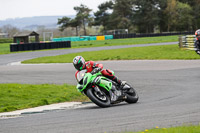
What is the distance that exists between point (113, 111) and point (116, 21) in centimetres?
8976

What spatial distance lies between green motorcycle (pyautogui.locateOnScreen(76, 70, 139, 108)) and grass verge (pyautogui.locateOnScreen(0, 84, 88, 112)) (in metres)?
2.00

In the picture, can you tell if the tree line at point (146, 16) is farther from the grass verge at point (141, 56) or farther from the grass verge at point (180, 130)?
the grass verge at point (180, 130)

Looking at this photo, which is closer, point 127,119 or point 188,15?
point 127,119

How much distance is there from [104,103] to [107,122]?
2228mm

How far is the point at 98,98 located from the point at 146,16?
3393 inches

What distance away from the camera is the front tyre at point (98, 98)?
9.28 m

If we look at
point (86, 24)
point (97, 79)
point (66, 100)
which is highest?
point (86, 24)

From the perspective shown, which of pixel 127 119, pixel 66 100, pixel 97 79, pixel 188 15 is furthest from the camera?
pixel 188 15

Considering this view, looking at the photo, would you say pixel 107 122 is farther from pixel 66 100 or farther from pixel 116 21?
pixel 116 21

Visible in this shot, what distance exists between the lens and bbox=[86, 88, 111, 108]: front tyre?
928 cm

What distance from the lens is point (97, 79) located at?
933cm

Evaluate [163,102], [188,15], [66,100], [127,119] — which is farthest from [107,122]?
[188,15]

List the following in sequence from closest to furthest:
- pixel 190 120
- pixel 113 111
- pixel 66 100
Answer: pixel 190 120
pixel 113 111
pixel 66 100

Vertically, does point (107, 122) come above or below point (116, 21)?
below
